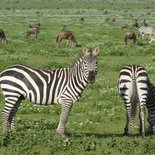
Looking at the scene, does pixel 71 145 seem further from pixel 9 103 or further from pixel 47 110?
pixel 47 110

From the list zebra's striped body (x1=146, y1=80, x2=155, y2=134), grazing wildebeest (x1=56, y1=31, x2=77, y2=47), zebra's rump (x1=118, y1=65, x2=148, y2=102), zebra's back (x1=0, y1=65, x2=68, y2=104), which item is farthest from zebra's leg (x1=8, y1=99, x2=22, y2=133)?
grazing wildebeest (x1=56, y1=31, x2=77, y2=47)

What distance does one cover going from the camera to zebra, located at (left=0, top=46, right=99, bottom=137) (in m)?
12.9

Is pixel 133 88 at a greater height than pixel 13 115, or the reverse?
pixel 133 88

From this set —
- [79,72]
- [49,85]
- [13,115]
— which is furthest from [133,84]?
[13,115]

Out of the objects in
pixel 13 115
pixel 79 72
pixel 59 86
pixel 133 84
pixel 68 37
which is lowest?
pixel 13 115

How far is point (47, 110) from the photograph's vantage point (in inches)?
692

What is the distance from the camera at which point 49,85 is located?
1320 cm

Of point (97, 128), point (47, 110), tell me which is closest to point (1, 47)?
point (47, 110)

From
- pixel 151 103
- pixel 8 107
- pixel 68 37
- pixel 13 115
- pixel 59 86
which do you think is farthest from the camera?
pixel 68 37

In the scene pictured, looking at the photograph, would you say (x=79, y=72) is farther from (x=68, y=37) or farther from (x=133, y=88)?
(x=68, y=37)

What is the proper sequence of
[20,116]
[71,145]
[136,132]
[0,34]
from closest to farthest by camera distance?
[71,145] < [136,132] < [20,116] < [0,34]

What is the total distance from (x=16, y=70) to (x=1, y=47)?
2376cm

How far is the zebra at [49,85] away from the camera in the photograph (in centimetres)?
1289

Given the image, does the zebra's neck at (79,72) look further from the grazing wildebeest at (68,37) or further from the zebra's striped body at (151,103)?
the grazing wildebeest at (68,37)
